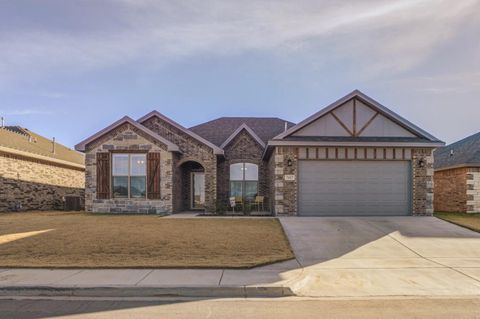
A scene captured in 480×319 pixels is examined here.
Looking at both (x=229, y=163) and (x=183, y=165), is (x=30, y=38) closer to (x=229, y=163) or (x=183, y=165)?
(x=183, y=165)

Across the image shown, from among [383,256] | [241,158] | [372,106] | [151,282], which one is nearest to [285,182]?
[372,106]

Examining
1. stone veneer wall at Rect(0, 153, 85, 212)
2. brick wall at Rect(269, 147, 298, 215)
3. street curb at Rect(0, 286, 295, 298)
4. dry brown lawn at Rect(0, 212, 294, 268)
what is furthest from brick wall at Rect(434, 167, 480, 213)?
stone veneer wall at Rect(0, 153, 85, 212)

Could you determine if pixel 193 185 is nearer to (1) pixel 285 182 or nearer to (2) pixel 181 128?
(2) pixel 181 128

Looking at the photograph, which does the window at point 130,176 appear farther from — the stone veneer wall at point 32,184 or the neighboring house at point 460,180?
the neighboring house at point 460,180

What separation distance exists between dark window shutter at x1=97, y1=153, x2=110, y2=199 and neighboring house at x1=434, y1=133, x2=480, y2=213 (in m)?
17.6

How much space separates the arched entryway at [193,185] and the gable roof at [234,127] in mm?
2672

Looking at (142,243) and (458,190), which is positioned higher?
(458,190)

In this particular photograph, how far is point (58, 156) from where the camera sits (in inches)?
1002

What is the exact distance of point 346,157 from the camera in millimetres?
17109

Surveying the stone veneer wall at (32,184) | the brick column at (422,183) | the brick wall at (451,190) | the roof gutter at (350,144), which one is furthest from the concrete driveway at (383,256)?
the stone veneer wall at (32,184)

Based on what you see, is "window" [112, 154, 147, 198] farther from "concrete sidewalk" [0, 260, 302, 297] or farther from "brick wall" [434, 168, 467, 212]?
"brick wall" [434, 168, 467, 212]

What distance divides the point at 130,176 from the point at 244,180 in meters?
6.42

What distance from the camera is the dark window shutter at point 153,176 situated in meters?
19.0

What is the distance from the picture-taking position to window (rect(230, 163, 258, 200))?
22.0 meters
